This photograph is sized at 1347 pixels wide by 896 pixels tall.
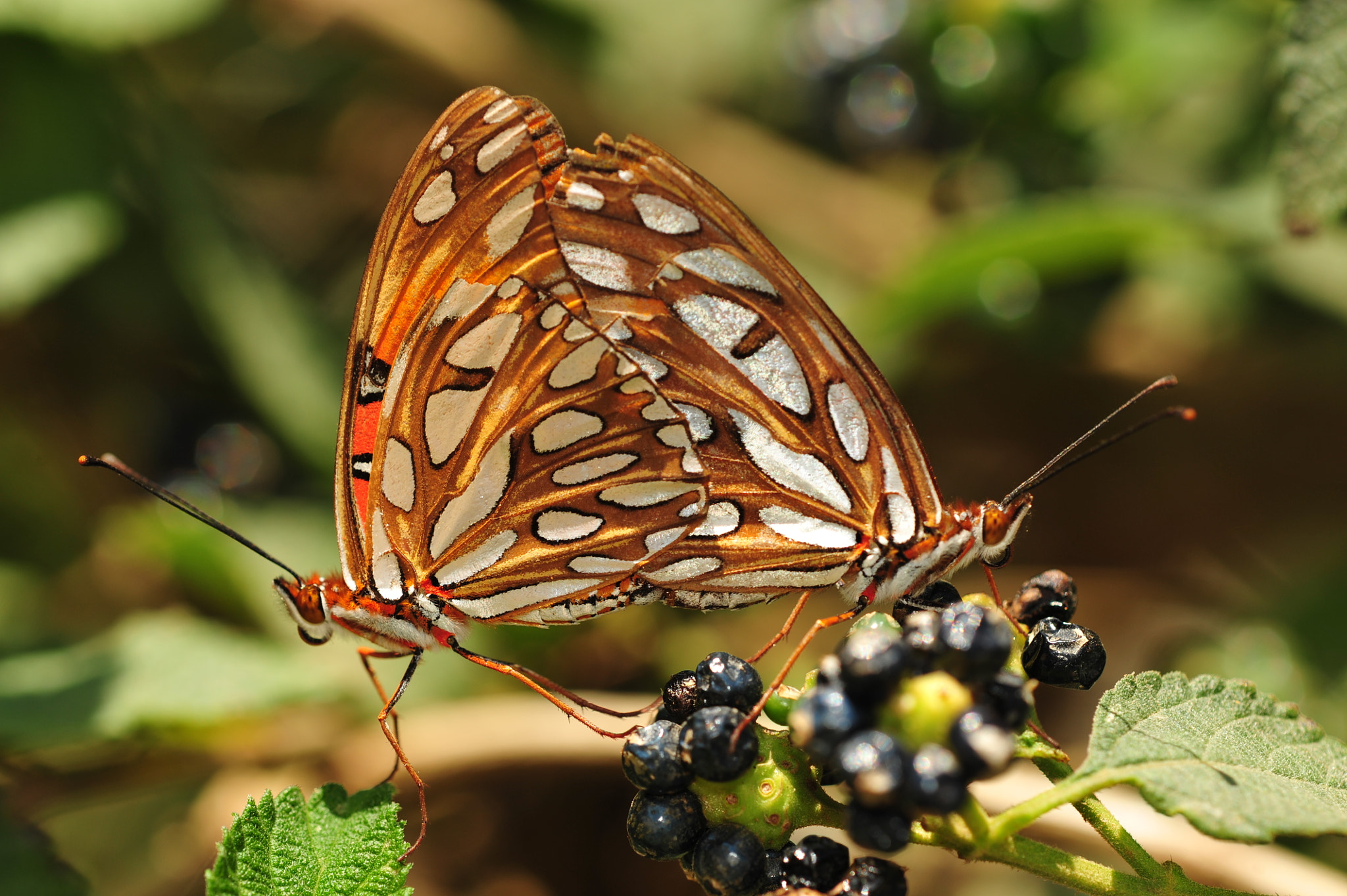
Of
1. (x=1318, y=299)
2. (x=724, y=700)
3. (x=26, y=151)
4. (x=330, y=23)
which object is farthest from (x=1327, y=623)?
(x=26, y=151)

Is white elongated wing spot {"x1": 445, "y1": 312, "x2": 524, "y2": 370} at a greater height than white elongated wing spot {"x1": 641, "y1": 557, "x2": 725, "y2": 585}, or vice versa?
white elongated wing spot {"x1": 445, "y1": 312, "x2": 524, "y2": 370}

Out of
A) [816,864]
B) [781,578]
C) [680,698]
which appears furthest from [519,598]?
[816,864]

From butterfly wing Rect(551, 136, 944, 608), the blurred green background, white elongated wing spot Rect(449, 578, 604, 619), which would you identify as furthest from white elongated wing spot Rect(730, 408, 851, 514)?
the blurred green background

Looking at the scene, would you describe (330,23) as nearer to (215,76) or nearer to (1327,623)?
(215,76)

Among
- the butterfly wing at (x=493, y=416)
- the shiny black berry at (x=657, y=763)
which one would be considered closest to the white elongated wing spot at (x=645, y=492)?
the butterfly wing at (x=493, y=416)

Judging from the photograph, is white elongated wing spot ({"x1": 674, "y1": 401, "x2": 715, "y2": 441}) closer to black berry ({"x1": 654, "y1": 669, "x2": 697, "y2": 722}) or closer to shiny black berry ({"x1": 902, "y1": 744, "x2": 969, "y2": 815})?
black berry ({"x1": 654, "y1": 669, "x2": 697, "y2": 722})

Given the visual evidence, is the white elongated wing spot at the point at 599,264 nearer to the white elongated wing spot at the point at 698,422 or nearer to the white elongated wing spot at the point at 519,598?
the white elongated wing spot at the point at 698,422
